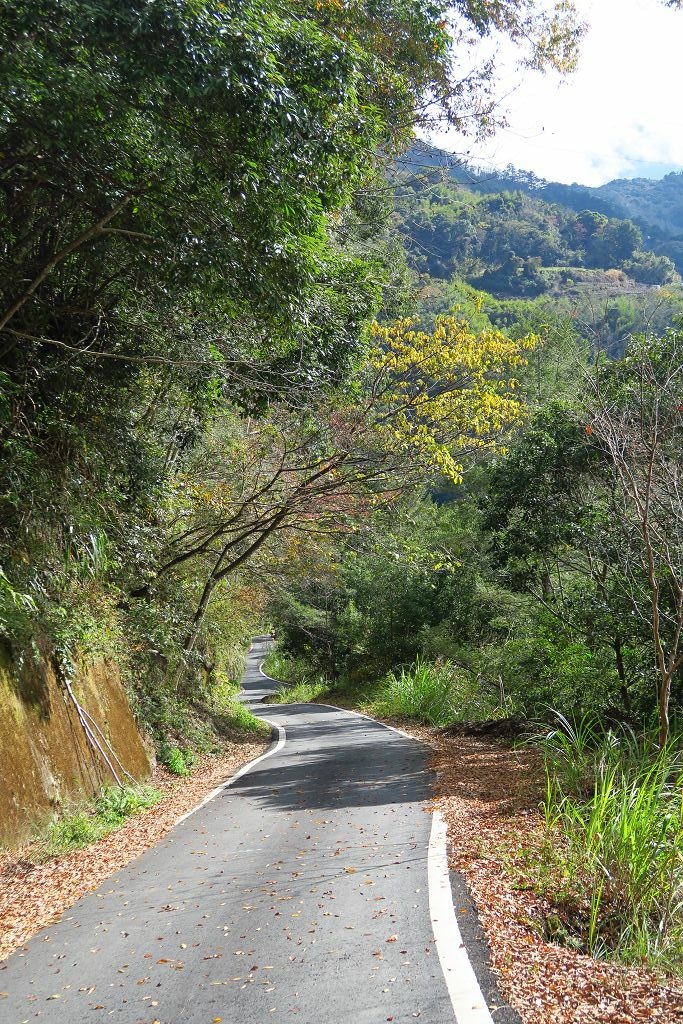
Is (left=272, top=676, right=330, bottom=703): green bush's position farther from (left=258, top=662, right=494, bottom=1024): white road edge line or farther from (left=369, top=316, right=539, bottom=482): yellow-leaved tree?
(left=258, top=662, right=494, bottom=1024): white road edge line

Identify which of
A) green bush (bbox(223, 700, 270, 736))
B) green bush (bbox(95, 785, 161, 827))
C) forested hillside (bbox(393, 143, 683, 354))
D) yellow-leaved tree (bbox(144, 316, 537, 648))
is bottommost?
green bush (bbox(223, 700, 270, 736))

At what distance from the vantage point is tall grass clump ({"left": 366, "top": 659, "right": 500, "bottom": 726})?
20688mm

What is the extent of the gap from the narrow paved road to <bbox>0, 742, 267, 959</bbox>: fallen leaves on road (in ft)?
0.64

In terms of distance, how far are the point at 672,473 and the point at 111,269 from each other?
7132mm

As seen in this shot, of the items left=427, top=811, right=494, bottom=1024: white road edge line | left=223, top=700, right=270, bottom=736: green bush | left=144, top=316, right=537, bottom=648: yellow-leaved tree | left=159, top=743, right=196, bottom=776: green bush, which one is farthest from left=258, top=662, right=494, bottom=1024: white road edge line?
left=223, top=700, right=270, bottom=736: green bush

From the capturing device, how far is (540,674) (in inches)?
608

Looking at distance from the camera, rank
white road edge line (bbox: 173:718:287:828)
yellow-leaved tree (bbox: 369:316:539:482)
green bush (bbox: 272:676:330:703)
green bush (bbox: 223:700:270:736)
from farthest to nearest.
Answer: green bush (bbox: 272:676:330:703), green bush (bbox: 223:700:270:736), yellow-leaved tree (bbox: 369:316:539:482), white road edge line (bbox: 173:718:287:828)

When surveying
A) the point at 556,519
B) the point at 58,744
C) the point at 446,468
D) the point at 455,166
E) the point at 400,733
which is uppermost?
the point at 455,166

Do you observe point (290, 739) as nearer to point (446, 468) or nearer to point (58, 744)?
point (446, 468)

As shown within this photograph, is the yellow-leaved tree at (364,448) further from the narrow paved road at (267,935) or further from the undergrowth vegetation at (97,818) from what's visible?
the narrow paved road at (267,935)

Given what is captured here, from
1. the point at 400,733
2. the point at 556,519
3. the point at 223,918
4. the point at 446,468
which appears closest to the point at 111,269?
the point at 446,468

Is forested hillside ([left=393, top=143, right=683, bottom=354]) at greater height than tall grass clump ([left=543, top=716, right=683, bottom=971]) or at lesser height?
greater

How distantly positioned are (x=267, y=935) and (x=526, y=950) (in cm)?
166

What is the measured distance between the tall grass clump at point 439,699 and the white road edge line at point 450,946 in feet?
39.5
